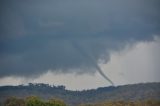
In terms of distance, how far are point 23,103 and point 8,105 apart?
21.5ft

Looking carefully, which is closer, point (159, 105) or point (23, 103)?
point (23, 103)

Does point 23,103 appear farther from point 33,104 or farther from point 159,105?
point 159,105

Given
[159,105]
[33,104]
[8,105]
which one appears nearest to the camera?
[33,104]

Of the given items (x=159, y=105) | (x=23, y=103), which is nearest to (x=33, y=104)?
(x=23, y=103)

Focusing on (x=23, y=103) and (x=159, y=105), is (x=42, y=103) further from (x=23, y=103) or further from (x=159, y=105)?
(x=159, y=105)

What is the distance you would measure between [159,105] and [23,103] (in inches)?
2787

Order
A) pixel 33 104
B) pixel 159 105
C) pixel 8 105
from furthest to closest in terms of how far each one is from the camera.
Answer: pixel 159 105
pixel 8 105
pixel 33 104

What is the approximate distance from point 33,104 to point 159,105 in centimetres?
7631

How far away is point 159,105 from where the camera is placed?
199 metres

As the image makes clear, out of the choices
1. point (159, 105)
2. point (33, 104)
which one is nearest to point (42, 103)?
point (33, 104)

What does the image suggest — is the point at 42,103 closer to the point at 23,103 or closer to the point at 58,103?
the point at 58,103

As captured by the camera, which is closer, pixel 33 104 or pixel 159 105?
pixel 33 104

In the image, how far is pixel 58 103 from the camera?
15100cm

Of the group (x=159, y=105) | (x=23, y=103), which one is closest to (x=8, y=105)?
(x=23, y=103)
